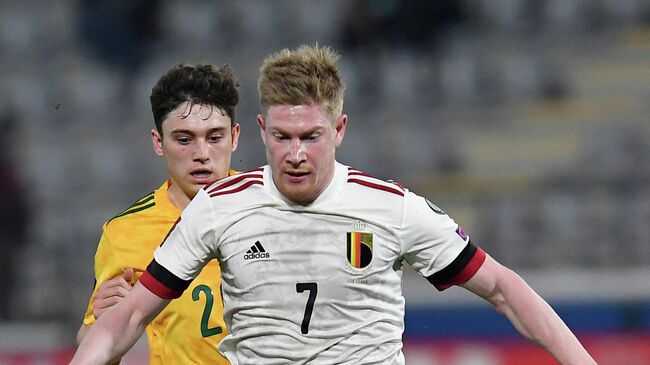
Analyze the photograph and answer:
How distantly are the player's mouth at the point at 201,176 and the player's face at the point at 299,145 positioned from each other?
1.08 m

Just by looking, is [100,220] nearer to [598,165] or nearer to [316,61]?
[598,165]

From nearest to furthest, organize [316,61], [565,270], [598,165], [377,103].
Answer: [316,61], [565,270], [598,165], [377,103]

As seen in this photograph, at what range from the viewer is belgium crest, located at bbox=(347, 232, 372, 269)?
3.80m

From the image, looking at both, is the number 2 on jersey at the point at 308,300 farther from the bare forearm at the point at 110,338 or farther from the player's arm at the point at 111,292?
the player's arm at the point at 111,292

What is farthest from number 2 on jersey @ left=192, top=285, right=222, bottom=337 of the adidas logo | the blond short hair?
the blond short hair

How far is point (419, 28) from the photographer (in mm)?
12070

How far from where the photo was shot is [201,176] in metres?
4.86

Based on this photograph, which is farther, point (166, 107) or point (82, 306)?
point (82, 306)

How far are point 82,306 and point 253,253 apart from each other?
637 cm

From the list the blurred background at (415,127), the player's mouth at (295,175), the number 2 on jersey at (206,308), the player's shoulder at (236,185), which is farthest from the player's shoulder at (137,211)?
the blurred background at (415,127)

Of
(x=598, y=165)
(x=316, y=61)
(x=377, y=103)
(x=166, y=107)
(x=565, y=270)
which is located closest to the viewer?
(x=316, y=61)

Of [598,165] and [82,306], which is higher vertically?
[598,165]

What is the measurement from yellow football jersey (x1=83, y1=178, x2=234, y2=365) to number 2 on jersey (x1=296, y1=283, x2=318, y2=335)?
0.96 m

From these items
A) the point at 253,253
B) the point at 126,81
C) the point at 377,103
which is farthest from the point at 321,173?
the point at 126,81
